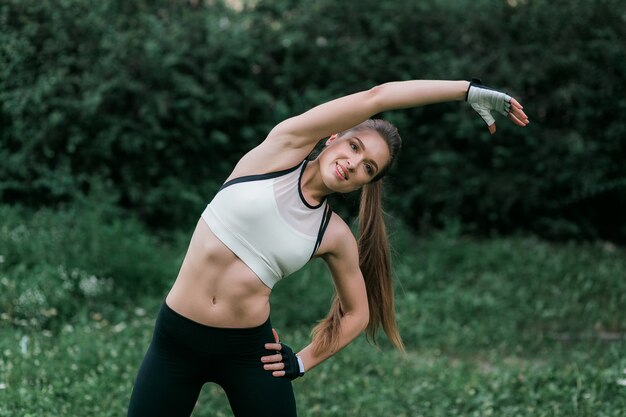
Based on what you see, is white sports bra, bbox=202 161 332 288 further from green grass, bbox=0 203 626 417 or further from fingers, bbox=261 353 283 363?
green grass, bbox=0 203 626 417

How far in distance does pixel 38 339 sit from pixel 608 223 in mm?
6228

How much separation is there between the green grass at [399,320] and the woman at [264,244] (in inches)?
64.7

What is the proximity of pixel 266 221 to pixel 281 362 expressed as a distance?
1.88 ft

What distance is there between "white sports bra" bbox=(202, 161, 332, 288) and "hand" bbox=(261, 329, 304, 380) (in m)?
0.28

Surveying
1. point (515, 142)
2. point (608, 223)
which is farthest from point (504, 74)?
point (608, 223)

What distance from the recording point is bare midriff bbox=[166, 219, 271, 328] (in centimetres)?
318

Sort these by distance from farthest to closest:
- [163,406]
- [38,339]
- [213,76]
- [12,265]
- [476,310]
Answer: [213,76], [476,310], [12,265], [38,339], [163,406]

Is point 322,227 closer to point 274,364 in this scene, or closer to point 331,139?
point 331,139

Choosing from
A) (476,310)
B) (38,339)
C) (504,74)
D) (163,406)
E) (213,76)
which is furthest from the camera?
(504,74)

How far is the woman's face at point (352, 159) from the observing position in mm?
3197

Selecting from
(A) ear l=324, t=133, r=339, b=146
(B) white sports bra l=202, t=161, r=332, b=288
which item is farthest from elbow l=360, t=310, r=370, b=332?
(A) ear l=324, t=133, r=339, b=146

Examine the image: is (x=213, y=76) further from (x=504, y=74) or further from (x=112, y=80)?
(x=504, y=74)

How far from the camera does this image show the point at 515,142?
917cm

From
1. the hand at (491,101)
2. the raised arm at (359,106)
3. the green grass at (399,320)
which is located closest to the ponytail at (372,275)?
the raised arm at (359,106)
